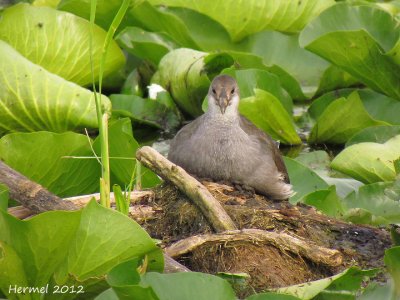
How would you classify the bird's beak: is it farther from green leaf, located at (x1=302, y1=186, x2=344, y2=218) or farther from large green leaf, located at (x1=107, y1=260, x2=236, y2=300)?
large green leaf, located at (x1=107, y1=260, x2=236, y2=300)

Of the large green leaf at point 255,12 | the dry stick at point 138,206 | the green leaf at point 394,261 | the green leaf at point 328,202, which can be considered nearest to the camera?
the green leaf at point 394,261

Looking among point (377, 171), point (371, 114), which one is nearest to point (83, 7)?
point (371, 114)

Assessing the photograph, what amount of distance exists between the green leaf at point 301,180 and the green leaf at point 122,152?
658mm

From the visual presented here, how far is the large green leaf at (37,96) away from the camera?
16.8 feet

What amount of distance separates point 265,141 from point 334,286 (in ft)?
5.19

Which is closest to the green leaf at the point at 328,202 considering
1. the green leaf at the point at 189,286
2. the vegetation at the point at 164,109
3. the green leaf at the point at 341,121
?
the vegetation at the point at 164,109

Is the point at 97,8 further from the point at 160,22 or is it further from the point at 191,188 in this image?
the point at 191,188

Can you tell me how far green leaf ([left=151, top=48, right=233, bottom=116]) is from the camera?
18.7 feet

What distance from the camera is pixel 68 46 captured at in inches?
221

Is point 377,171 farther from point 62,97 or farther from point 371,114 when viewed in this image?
point 62,97

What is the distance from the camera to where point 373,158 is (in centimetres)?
469

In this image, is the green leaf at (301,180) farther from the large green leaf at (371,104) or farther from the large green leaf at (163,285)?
the large green leaf at (163,285)

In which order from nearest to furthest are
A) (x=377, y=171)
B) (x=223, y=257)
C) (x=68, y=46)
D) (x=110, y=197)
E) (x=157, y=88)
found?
(x=223, y=257) < (x=110, y=197) < (x=377, y=171) < (x=68, y=46) < (x=157, y=88)

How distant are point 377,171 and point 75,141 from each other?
1388mm
